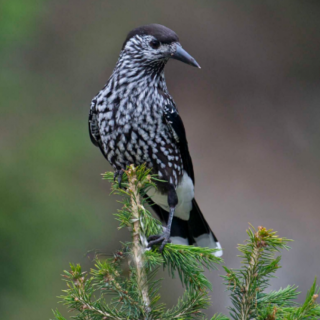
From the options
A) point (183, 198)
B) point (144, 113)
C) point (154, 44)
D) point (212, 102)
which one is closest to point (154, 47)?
point (154, 44)

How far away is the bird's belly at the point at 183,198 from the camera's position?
11.1 feet

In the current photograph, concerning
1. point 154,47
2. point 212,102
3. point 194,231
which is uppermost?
point 154,47

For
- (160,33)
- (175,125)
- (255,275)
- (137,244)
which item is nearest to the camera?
(255,275)

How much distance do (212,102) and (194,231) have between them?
3.22 m

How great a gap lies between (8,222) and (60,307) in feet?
3.15

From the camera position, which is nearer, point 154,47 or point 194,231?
point 154,47

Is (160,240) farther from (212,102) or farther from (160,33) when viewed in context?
(212,102)

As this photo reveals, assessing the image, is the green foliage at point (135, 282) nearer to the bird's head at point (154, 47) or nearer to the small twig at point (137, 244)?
the small twig at point (137, 244)

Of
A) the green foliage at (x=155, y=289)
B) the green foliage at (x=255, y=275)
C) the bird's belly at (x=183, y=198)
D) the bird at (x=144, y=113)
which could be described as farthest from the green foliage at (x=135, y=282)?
the bird's belly at (x=183, y=198)

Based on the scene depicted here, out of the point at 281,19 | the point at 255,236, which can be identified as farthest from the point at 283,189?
the point at 255,236

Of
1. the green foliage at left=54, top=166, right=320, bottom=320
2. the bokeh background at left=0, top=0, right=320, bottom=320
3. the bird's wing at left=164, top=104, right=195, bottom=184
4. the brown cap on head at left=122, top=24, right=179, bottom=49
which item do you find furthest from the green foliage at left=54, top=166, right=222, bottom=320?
the bokeh background at left=0, top=0, right=320, bottom=320

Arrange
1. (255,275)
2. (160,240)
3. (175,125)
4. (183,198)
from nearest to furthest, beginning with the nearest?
(255,275) < (160,240) < (175,125) < (183,198)

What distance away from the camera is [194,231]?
3533mm

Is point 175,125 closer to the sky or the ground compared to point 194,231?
closer to the sky
